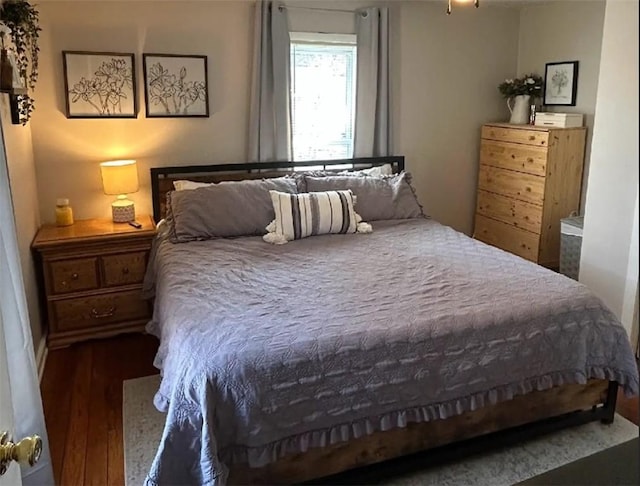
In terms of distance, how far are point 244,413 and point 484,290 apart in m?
1.20

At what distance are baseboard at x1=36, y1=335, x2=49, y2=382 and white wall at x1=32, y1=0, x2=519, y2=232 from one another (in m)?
0.90

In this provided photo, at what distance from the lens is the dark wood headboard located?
3.87 m

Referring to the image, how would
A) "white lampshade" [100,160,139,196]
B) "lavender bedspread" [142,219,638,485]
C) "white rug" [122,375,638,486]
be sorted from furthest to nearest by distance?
1. "white lampshade" [100,160,139,196]
2. "white rug" [122,375,638,486]
3. "lavender bedspread" [142,219,638,485]

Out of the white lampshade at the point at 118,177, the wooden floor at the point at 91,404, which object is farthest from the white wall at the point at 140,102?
the wooden floor at the point at 91,404

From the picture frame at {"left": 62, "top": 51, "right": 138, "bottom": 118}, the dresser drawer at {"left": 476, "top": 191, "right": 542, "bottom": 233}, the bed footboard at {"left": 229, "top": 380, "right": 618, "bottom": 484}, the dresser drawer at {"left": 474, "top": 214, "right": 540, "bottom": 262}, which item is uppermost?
the picture frame at {"left": 62, "top": 51, "right": 138, "bottom": 118}

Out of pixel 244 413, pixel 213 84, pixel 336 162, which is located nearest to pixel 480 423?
pixel 244 413

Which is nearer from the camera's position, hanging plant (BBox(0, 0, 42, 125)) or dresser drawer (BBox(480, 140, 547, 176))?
hanging plant (BBox(0, 0, 42, 125))

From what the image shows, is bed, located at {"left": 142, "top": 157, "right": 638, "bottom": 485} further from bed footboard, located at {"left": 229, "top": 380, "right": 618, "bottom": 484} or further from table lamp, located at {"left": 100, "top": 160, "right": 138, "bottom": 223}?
table lamp, located at {"left": 100, "top": 160, "right": 138, "bottom": 223}

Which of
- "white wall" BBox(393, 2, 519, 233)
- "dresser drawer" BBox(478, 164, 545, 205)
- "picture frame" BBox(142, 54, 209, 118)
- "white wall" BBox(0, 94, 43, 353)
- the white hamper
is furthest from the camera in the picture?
"white wall" BBox(393, 2, 519, 233)

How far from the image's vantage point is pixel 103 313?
350 centimetres

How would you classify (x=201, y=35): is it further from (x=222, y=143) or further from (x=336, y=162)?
(x=336, y=162)

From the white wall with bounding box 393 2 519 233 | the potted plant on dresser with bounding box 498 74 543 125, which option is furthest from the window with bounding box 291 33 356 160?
the potted plant on dresser with bounding box 498 74 543 125

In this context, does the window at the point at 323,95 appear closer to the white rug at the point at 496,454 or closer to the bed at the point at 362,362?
the bed at the point at 362,362

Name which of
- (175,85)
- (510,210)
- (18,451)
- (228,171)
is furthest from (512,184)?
(18,451)
